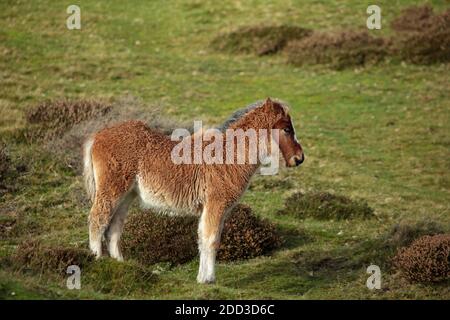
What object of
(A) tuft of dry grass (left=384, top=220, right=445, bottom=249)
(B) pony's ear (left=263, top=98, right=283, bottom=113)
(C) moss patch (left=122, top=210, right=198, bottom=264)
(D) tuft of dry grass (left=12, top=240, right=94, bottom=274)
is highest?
(B) pony's ear (left=263, top=98, right=283, bottom=113)

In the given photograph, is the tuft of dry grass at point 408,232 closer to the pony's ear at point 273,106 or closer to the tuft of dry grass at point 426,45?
the pony's ear at point 273,106

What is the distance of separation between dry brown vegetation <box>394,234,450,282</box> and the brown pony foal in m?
2.61

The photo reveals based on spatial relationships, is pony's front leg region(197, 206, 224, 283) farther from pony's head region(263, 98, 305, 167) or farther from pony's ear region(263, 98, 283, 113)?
pony's ear region(263, 98, 283, 113)

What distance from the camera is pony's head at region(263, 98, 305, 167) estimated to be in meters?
13.6

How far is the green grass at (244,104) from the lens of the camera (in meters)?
14.6

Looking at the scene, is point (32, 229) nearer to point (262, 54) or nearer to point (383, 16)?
point (262, 54)

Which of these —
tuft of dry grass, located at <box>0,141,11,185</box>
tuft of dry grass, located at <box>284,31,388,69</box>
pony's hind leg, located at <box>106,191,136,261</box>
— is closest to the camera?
pony's hind leg, located at <box>106,191,136,261</box>

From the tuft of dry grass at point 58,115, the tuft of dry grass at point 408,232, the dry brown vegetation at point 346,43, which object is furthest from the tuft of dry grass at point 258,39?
the tuft of dry grass at point 408,232

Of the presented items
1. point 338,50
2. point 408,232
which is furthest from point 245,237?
point 338,50

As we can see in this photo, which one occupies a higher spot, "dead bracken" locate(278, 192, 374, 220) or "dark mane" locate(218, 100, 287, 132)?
"dark mane" locate(218, 100, 287, 132)

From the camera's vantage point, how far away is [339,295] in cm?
1368

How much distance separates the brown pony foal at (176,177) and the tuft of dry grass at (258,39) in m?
16.9

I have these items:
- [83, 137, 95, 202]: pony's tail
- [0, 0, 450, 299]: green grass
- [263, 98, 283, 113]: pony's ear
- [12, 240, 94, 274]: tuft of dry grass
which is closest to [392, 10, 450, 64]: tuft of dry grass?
[0, 0, 450, 299]: green grass

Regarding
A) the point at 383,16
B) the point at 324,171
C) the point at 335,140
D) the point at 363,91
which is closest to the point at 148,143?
the point at 324,171
